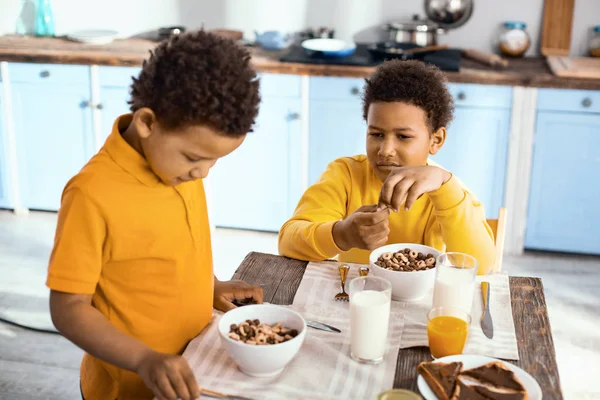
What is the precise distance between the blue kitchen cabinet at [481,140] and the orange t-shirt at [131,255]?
2.12 meters

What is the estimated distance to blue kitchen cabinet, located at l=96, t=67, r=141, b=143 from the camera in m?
3.54

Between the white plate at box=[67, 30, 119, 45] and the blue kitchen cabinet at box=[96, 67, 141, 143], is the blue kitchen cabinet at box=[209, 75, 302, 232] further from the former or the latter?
the white plate at box=[67, 30, 119, 45]

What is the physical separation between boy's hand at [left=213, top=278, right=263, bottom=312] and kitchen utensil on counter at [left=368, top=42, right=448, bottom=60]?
208cm

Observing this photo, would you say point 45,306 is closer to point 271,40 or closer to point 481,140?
point 271,40

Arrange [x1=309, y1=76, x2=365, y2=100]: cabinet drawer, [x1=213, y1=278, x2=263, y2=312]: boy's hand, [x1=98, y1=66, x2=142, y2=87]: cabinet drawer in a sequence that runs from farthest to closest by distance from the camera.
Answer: [x1=98, y1=66, x2=142, y2=87]: cabinet drawer < [x1=309, y1=76, x2=365, y2=100]: cabinet drawer < [x1=213, y1=278, x2=263, y2=312]: boy's hand

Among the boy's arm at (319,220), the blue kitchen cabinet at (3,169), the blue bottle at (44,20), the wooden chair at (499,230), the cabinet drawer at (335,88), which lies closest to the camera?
the boy's arm at (319,220)

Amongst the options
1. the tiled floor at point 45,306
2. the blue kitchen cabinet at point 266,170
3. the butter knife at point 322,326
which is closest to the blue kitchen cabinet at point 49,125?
the tiled floor at point 45,306

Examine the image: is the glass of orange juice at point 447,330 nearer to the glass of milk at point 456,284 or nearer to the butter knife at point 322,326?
the glass of milk at point 456,284

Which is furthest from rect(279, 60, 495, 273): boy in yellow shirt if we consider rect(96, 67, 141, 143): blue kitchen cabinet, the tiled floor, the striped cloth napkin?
rect(96, 67, 141, 143): blue kitchen cabinet

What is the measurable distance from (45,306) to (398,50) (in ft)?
6.12

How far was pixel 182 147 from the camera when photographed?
118 centimetres

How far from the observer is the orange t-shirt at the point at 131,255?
1.19m

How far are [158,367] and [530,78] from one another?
2.55 meters

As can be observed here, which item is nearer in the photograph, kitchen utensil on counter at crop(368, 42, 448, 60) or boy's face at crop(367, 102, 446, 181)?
boy's face at crop(367, 102, 446, 181)
